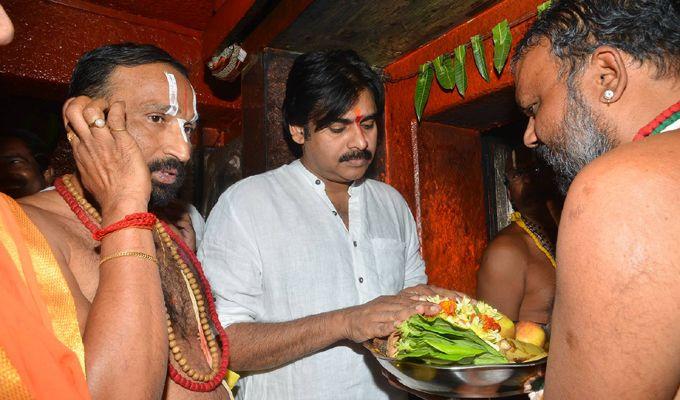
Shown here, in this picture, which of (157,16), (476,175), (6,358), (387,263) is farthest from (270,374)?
(157,16)

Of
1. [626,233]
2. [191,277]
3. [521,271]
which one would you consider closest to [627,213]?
[626,233]

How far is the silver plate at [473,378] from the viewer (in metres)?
1.60

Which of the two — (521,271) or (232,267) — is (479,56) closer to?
(521,271)

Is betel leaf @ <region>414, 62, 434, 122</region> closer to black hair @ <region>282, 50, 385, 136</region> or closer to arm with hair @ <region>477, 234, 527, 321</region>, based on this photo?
black hair @ <region>282, 50, 385, 136</region>

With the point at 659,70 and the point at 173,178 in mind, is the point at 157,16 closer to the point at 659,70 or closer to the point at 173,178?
the point at 173,178

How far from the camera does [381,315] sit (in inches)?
82.5

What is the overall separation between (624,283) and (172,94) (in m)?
1.77

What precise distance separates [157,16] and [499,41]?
3123 mm

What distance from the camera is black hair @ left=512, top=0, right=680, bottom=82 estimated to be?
4.65ft

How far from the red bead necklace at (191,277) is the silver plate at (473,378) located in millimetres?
707

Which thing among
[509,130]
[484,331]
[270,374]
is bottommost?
[270,374]

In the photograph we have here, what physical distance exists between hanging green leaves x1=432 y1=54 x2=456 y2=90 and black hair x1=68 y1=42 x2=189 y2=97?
1889 mm

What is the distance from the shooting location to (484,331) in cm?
199

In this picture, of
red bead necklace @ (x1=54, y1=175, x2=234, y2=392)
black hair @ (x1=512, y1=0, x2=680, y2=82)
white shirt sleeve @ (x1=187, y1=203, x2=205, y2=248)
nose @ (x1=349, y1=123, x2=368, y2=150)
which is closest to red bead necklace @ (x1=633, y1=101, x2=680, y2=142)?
black hair @ (x1=512, y1=0, x2=680, y2=82)
